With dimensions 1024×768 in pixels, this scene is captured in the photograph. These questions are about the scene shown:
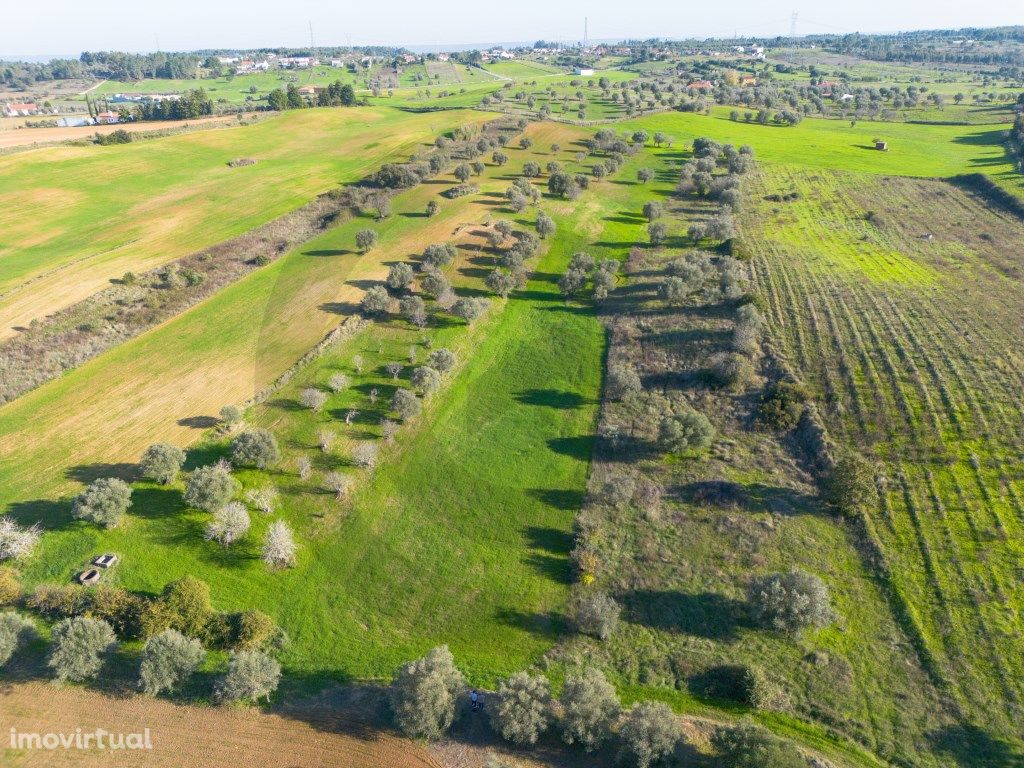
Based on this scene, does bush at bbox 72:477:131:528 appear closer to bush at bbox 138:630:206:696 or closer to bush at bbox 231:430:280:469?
bush at bbox 231:430:280:469

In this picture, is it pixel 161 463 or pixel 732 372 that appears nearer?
pixel 161 463

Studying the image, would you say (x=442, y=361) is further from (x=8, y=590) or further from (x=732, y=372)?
(x=8, y=590)

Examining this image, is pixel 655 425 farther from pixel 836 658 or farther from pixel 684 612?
pixel 836 658

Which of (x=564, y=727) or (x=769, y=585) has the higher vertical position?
(x=769, y=585)

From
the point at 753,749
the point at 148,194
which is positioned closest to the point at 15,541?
the point at 753,749

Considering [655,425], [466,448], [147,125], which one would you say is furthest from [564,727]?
[147,125]

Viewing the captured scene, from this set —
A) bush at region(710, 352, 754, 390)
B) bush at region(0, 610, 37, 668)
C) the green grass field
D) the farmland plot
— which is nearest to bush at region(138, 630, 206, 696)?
bush at region(0, 610, 37, 668)
